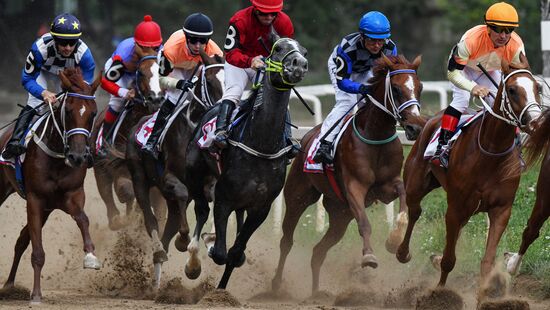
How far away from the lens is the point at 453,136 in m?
10.1

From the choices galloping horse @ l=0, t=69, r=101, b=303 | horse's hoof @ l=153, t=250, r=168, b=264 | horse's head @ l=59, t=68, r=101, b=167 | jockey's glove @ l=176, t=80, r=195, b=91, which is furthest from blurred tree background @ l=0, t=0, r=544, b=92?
horse's head @ l=59, t=68, r=101, b=167

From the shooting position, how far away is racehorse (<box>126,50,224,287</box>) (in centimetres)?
1112

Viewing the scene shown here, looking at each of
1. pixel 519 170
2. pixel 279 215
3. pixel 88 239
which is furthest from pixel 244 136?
pixel 279 215

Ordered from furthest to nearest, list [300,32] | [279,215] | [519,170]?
[300,32] < [279,215] < [519,170]

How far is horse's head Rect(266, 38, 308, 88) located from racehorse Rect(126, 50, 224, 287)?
1.81m

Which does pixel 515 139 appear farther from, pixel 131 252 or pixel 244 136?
pixel 131 252

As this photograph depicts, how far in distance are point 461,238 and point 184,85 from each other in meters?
3.08

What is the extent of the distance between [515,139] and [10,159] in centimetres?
431

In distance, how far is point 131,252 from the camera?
38.5 ft

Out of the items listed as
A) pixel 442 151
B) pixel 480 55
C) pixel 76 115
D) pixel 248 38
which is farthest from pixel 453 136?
pixel 76 115

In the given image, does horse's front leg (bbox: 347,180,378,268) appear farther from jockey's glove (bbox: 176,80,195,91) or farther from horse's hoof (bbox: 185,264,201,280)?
jockey's glove (bbox: 176,80,195,91)

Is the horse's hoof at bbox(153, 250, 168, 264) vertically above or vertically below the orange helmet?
below

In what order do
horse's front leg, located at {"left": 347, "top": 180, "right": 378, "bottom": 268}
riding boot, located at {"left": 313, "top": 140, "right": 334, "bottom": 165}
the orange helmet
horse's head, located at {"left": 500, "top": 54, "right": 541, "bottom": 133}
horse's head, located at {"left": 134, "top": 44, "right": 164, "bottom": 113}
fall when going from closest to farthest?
horse's head, located at {"left": 500, "top": 54, "right": 541, "bottom": 133} → the orange helmet → horse's front leg, located at {"left": 347, "top": 180, "right": 378, "bottom": 268} → riding boot, located at {"left": 313, "top": 140, "right": 334, "bottom": 165} → horse's head, located at {"left": 134, "top": 44, "right": 164, "bottom": 113}

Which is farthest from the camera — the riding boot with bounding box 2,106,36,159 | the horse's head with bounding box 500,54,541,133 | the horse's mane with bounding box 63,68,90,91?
the riding boot with bounding box 2,106,36,159
